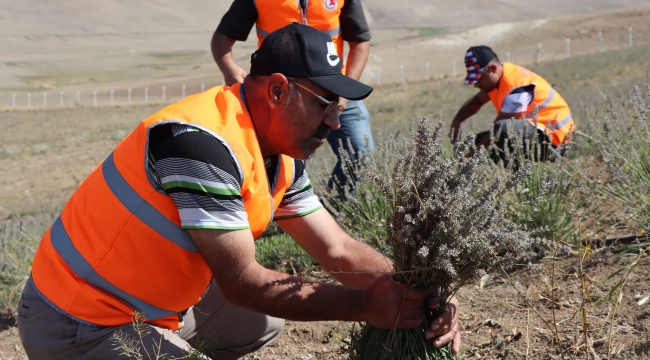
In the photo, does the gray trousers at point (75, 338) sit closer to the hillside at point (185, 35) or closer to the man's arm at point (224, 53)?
the man's arm at point (224, 53)

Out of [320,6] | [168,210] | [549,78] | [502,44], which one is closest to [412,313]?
[168,210]

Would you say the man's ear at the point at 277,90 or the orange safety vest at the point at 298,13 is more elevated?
the man's ear at the point at 277,90

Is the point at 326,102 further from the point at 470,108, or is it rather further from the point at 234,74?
the point at 470,108

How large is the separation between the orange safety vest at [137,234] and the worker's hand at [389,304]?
478 millimetres

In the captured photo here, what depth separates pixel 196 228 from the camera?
212cm

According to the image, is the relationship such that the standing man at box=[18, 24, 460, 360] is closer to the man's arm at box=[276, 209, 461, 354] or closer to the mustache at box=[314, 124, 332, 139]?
the mustache at box=[314, 124, 332, 139]

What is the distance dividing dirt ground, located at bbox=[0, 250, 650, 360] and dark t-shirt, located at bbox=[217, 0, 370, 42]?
2000 millimetres

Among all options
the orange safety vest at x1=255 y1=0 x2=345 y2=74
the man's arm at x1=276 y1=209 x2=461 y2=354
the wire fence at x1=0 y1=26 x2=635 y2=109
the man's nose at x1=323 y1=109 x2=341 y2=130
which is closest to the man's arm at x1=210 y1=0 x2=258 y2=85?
the orange safety vest at x1=255 y1=0 x2=345 y2=74

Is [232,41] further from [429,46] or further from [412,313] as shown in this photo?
[429,46]

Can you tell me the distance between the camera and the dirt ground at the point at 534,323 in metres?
2.70

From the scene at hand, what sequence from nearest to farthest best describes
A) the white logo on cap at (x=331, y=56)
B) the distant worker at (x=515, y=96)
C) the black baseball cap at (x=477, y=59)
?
the white logo on cap at (x=331, y=56)
the distant worker at (x=515, y=96)
the black baseball cap at (x=477, y=59)

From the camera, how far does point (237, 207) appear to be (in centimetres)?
215

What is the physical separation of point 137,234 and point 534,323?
5.76ft

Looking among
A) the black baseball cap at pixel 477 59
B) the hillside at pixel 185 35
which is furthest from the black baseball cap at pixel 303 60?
the hillside at pixel 185 35
